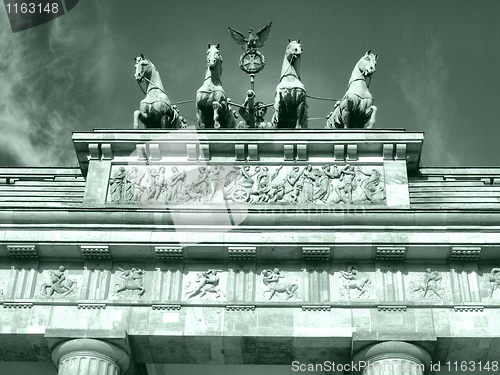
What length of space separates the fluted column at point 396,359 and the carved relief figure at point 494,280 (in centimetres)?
222

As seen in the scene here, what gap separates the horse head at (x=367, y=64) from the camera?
28875 millimetres

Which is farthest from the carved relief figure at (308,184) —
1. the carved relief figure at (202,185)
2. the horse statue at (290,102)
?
the carved relief figure at (202,185)

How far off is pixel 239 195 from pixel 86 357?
5.54 meters

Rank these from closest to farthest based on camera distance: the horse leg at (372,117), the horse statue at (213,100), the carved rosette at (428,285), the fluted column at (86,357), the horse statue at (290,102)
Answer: the fluted column at (86,357), the carved rosette at (428,285), the horse leg at (372,117), the horse statue at (290,102), the horse statue at (213,100)

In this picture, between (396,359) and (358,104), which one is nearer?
(396,359)

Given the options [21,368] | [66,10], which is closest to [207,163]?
[21,368]

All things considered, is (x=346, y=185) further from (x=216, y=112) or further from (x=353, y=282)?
(x=216, y=112)

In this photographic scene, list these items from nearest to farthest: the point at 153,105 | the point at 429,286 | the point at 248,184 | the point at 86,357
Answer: the point at 86,357 → the point at 429,286 → the point at 248,184 → the point at 153,105

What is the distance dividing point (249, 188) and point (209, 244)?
2416 millimetres

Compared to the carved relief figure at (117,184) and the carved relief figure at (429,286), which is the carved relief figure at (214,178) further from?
the carved relief figure at (429,286)

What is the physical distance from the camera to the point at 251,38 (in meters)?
32.2

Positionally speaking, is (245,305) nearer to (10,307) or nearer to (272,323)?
(272,323)

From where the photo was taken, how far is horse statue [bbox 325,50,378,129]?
92.9ft

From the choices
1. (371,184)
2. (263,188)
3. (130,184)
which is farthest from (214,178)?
(371,184)
